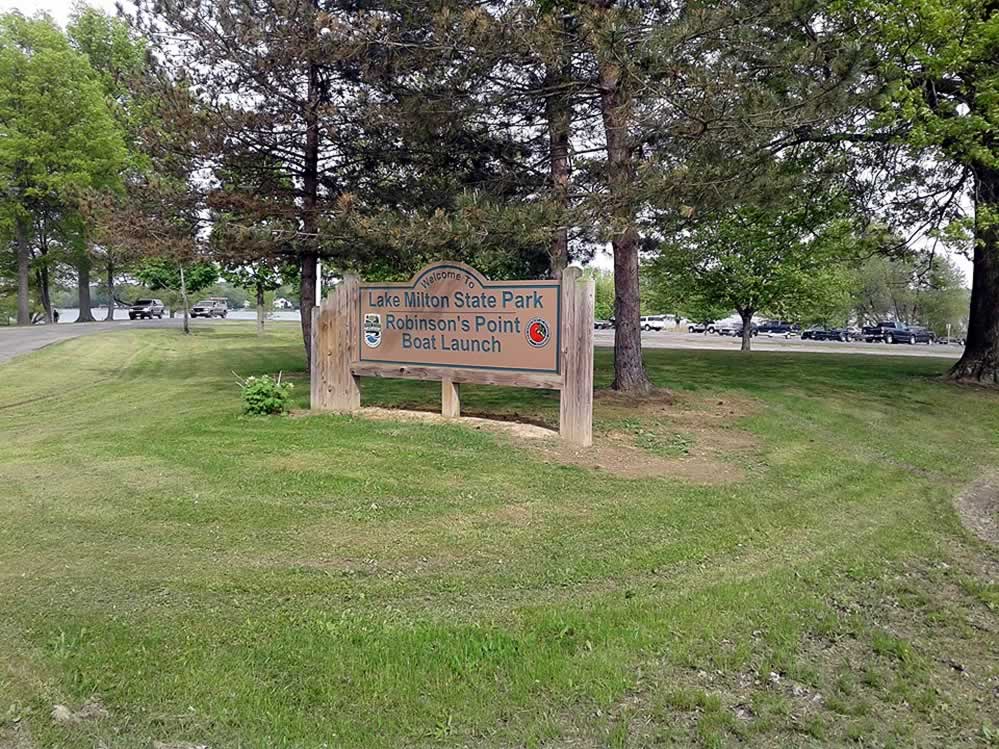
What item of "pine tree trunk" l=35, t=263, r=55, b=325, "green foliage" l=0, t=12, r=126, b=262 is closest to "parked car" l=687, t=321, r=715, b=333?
"green foliage" l=0, t=12, r=126, b=262

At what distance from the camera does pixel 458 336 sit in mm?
7883

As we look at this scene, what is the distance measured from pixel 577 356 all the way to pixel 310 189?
7382mm

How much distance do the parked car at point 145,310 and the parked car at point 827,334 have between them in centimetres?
4730

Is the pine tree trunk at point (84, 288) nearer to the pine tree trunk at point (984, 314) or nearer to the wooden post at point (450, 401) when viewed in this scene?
the wooden post at point (450, 401)

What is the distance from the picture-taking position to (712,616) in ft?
11.7

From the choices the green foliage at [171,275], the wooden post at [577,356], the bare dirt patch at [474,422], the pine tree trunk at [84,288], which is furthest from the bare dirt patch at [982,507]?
the pine tree trunk at [84,288]

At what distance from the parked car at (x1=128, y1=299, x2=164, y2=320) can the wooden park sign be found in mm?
44083

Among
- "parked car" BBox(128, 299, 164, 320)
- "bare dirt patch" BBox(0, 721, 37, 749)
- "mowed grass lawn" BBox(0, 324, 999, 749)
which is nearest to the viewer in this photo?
"bare dirt patch" BBox(0, 721, 37, 749)

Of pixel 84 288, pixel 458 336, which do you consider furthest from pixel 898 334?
pixel 84 288

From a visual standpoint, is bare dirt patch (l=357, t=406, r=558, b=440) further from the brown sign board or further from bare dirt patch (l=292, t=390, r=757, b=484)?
the brown sign board

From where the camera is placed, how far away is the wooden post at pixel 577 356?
690 cm

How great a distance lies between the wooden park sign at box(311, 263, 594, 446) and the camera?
23.0 feet

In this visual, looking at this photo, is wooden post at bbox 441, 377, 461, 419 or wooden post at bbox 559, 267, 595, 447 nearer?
wooden post at bbox 559, 267, 595, 447

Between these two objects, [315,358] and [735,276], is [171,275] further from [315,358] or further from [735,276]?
[315,358]
